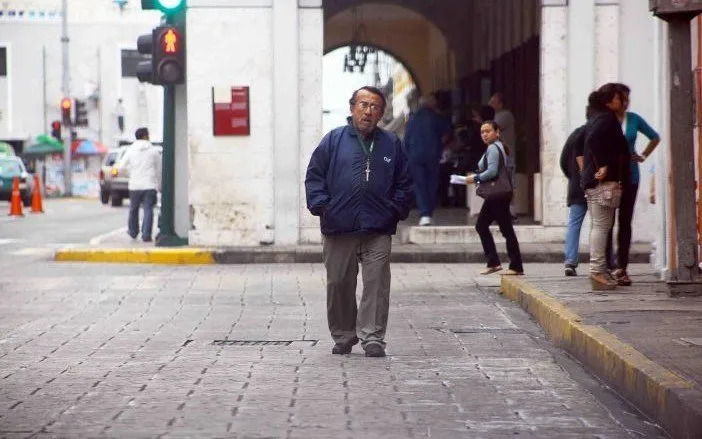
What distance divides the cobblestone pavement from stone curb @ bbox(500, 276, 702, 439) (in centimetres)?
19

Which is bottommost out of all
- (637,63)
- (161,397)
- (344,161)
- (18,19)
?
(161,397)

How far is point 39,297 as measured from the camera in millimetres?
14578

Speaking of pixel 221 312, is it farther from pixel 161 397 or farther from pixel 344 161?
pixel 161 397

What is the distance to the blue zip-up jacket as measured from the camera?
10125 mm

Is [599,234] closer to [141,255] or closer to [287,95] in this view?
[141,255]

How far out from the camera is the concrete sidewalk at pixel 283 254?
1892cm

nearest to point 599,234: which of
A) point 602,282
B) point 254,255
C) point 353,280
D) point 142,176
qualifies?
point 602,282

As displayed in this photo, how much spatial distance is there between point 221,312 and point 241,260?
6.32 m

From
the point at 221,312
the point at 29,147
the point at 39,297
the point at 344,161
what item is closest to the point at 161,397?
the point at 344,161

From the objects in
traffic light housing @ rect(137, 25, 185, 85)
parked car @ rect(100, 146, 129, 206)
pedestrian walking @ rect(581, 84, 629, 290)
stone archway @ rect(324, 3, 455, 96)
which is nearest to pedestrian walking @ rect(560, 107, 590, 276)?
pedestrian walking @ rect(581, 84, 629, 290)

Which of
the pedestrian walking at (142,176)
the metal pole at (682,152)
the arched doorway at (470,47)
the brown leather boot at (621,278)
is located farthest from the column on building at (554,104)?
the metal pole at (682,152)

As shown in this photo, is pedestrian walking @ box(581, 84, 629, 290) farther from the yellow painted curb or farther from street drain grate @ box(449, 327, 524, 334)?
the yellow painted curb

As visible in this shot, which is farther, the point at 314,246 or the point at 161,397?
the point at 314,246

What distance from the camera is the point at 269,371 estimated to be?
9258 millimetres
